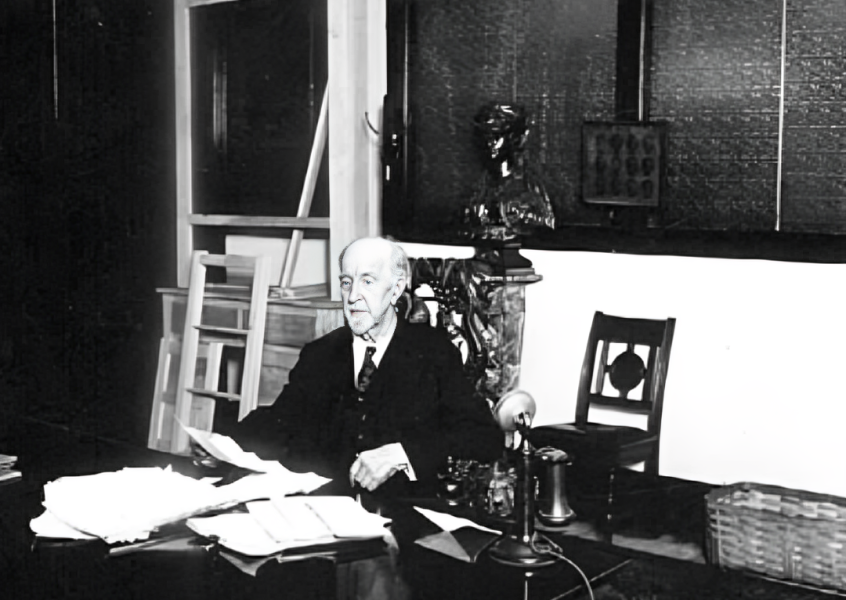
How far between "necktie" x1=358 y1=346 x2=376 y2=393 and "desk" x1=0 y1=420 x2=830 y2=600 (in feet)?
3.45

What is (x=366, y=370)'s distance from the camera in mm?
3289

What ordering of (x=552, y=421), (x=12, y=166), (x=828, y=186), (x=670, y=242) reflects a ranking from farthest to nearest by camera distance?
1. (x=12, y=166)
2. (x=552, y=421)
3. (x=670, y=242)
4. (x=828, y=186)

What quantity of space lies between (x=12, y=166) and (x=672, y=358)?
3.18 m

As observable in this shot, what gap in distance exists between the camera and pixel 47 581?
1979 millimetres

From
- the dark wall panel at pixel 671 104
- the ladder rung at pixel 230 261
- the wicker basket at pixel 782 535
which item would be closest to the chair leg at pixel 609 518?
the wicker basket at pixel 782 535

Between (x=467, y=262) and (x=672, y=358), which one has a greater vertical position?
(x=467, y=262)

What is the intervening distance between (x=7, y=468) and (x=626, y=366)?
88.7 inches

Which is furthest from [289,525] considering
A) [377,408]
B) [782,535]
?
[782,535]

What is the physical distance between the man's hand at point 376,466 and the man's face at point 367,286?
0.44 metres

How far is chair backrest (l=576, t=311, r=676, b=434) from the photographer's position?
158 inches

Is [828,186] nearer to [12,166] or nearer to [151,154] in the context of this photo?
[151,154]

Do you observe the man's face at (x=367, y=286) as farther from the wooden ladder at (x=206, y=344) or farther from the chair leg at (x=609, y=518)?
the wooden ladder at (x=206, y=344)

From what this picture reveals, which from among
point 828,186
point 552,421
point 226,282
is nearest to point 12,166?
point 226,282

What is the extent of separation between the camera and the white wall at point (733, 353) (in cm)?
384
